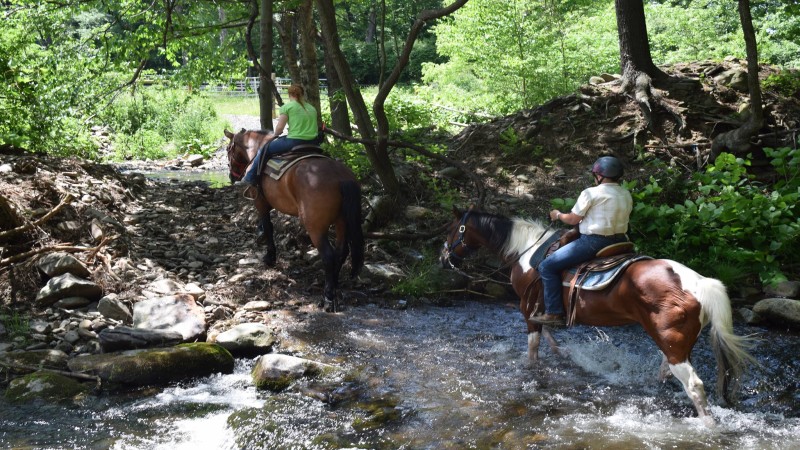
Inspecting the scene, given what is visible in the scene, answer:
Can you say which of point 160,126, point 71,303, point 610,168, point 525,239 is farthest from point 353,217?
point 160,126

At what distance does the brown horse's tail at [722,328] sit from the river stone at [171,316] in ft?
16.5

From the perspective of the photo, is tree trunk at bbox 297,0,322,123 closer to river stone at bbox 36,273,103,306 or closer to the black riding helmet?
river stone at bbox 36,273,103,306

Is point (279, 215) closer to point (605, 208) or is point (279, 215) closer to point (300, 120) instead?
point (300, 120)

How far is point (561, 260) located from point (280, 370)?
9.44ft

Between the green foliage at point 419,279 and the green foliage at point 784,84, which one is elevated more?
the green foliage at point 784,84

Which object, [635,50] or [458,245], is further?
[635,50]

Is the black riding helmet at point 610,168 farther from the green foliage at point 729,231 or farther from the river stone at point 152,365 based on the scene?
the river stone at point 152,365

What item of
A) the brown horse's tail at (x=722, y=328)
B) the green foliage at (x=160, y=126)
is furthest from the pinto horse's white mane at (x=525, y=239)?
the green foliage at (x=160, y=126)

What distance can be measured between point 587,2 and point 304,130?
1666cm

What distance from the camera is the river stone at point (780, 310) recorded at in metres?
7.28

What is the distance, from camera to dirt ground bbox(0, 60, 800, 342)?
8508mm

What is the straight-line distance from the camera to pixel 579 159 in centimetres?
1203

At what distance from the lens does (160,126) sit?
2747 cm

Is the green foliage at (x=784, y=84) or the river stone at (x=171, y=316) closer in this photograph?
the river stone at (x=171, y=316)
